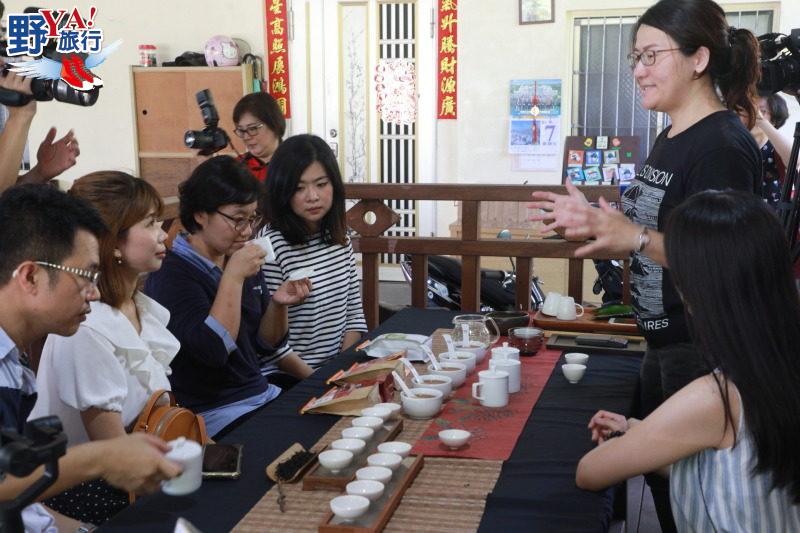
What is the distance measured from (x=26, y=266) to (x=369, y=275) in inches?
78.1

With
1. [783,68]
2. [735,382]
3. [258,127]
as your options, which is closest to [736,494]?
[735,382]

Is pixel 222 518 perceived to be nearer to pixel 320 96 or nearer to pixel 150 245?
pixel 150 245

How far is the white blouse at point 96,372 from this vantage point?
1572 millimetres

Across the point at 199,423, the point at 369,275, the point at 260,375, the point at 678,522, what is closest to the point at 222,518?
the point at 199,423

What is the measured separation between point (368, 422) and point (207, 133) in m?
2.43

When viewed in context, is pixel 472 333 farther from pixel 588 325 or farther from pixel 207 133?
pixel 207 133

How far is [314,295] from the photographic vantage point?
2.52 meters

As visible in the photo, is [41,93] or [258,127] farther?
[258,127]

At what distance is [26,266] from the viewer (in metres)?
1.28

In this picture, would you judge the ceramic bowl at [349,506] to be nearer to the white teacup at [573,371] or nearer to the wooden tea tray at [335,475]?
the wooden tea tray at [335,475]

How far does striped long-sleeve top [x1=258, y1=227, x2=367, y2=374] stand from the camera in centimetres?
252

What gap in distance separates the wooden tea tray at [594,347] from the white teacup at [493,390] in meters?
0.50

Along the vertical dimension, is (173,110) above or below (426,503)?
above

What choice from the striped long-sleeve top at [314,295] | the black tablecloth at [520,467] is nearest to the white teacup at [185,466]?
the black tablecloth at [520,467]
